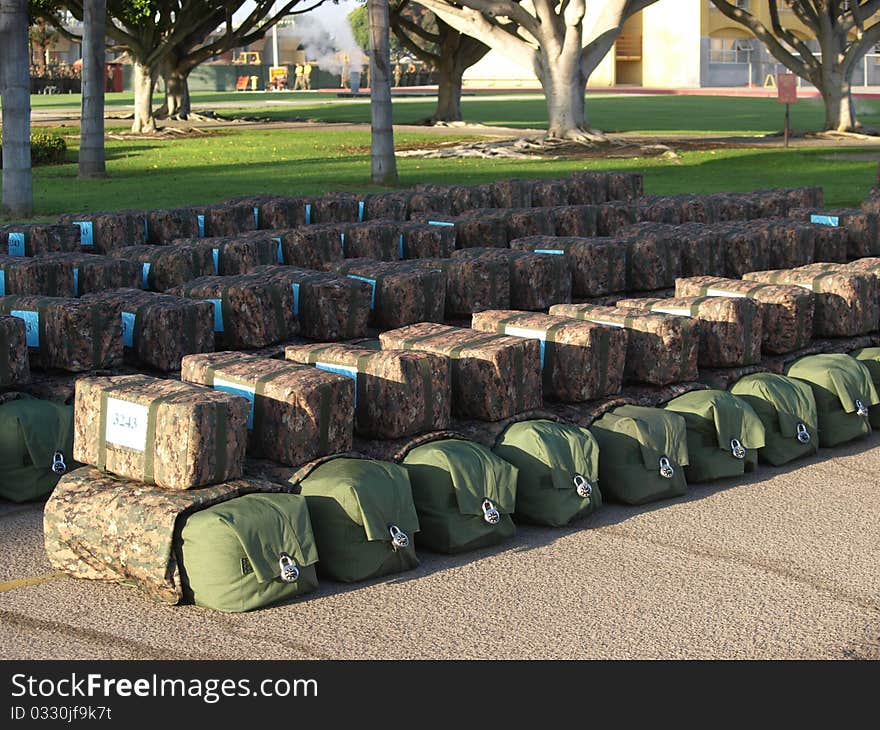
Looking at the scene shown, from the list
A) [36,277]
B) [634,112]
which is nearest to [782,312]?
[36,277]

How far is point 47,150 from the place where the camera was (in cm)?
3350

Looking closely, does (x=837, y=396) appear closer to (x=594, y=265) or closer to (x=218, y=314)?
(x=594, y=265)

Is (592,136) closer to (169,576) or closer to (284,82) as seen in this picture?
(169,576)

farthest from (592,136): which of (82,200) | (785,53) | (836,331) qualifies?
(836,331)

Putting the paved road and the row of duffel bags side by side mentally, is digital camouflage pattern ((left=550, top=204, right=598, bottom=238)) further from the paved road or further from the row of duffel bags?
the paved road

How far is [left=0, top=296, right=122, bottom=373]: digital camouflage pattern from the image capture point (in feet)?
29.3

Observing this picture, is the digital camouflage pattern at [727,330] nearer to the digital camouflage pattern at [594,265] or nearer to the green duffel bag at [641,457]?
the green duffel bag at [641,457]

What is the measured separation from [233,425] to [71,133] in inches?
1512

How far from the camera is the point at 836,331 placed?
34.6 ft

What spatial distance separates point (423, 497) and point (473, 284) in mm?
3760

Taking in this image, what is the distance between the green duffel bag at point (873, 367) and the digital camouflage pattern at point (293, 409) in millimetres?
4298

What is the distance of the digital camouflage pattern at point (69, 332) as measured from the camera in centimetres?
895

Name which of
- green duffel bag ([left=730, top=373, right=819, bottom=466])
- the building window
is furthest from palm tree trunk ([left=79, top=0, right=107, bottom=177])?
the building window

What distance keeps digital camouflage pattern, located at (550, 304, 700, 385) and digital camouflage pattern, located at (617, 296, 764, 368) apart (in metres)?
0.29
